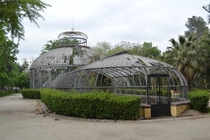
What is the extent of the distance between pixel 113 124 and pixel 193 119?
3968 mm

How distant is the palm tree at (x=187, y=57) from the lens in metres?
24.7

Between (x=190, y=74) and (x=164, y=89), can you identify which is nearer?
(x=164, y=89)

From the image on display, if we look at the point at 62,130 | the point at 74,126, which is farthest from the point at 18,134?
the point at 74,126

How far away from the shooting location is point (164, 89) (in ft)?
43.5

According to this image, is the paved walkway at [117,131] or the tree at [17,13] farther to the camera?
the tree at [17,13]

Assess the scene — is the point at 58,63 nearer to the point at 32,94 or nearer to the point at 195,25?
the point at 32,94

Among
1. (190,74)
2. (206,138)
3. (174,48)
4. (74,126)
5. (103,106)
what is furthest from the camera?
(174,48)

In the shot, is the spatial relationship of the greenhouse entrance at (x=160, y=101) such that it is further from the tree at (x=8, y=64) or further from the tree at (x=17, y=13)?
the tree at (x=8, y=64)

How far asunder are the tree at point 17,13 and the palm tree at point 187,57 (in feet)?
53.4

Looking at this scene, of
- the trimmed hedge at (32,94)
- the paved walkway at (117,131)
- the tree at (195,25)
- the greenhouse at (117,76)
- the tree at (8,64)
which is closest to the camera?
the paved walkway at (117,131)

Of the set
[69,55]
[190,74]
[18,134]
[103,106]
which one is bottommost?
[18,134]

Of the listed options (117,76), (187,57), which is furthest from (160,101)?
(187,57)

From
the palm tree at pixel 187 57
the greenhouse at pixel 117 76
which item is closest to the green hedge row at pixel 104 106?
the greenhouse at pixel 117 76

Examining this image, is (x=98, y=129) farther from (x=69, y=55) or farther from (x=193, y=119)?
(x=69, y=55)
